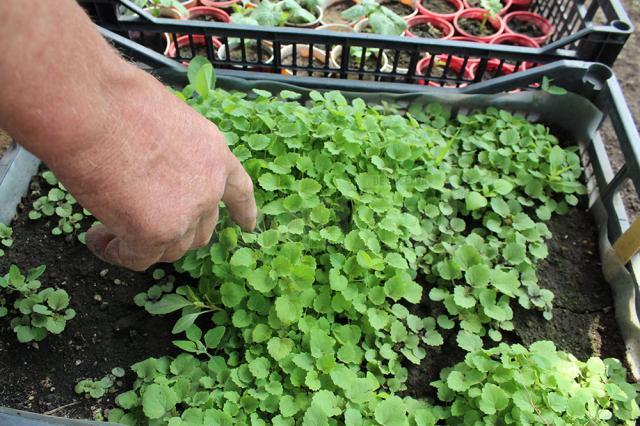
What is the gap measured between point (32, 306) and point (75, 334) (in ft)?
0.39

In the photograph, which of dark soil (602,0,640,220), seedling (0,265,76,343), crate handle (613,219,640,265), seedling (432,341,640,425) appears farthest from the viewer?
dark soil (602,0,640,220)

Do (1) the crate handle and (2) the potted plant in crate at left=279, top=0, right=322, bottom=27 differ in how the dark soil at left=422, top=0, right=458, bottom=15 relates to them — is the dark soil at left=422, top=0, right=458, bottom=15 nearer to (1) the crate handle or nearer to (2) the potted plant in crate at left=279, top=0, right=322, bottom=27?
(2) the potted plant in crate at left=279, top=0, right=322, bottom=27

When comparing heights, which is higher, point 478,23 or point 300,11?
point 300,11

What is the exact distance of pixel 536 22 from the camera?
2348 millimetres

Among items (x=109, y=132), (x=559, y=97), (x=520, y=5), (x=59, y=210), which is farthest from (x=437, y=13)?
(x=109, y=132)

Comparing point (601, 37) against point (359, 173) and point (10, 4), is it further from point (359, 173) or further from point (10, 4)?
point (10, 4)

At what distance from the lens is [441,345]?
Answer: 1344 mm

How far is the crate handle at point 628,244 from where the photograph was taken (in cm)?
138

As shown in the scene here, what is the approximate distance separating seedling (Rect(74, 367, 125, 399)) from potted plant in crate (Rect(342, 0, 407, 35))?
1456mm

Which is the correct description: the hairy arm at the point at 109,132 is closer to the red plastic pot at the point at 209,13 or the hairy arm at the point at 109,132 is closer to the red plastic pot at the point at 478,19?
the red plastic pot at the point at 209,13

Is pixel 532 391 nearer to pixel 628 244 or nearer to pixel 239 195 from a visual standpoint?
pixel 628 244

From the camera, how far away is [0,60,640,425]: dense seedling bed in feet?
3.68

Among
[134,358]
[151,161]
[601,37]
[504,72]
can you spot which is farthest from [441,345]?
[504,72]

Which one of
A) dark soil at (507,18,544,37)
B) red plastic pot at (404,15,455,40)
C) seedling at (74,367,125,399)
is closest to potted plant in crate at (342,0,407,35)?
red plastic pot at (404,15,455,40)
